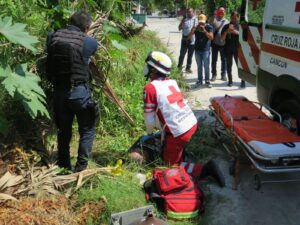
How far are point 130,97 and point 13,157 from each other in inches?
108

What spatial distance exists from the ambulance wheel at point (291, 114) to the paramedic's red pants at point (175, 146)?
1158mm

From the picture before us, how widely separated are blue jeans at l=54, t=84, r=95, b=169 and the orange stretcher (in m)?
1.64

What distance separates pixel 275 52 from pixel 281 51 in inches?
7.4

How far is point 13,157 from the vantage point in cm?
439

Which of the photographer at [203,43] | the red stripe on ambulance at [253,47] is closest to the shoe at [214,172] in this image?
the red stripe on ambulance at [253,47]

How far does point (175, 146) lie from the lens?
472cm

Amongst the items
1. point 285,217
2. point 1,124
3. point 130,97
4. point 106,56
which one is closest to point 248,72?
point 130,97

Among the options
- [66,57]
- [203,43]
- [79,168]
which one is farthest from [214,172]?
[203,43]

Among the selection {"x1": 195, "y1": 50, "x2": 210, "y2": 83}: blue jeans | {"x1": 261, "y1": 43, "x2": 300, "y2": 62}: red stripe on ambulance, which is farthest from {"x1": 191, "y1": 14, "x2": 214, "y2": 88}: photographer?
{"x1": 261, "y1": 43, "x2": 300, "y2": 62}: red stripe on ambulance

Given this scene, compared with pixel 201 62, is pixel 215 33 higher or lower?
higher

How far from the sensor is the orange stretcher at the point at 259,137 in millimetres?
4031

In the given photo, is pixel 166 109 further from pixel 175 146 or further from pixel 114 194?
pixel 114 194

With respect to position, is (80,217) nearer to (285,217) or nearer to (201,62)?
(285,217)

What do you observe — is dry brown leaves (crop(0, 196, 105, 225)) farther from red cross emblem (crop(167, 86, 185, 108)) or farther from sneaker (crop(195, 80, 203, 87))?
sneaker (crop(195, 80, 203, 87))
